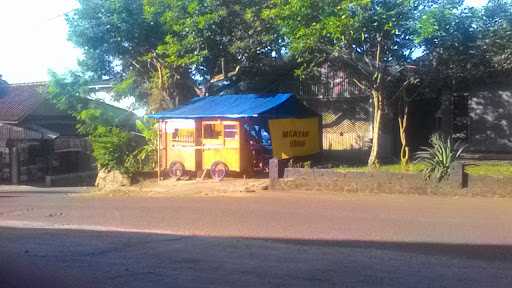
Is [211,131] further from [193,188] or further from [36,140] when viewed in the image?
[36,140]

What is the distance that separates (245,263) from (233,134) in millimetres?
11272

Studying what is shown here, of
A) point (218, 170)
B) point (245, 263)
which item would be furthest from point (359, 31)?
point (245, 263)

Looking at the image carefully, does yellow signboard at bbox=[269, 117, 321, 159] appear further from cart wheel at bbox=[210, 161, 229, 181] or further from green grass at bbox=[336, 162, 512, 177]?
green grass at bbox=[336, 162, 512, 177]

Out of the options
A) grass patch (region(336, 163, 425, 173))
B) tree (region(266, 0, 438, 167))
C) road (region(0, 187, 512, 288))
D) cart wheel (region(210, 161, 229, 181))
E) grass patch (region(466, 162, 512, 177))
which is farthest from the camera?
cart wheel (region(210, 161, 229, 181))

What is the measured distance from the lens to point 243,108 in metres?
19.6

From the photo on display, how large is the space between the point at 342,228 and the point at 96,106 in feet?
54.4

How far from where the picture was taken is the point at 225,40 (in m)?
22.2

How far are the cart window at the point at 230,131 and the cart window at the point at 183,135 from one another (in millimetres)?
1317

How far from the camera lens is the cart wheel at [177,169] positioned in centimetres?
2061

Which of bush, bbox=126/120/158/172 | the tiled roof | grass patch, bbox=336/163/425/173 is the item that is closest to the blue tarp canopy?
bush, bbox=126/120/158/172

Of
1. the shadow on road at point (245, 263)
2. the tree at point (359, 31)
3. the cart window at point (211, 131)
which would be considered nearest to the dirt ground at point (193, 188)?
the cart window at point (211, 131)

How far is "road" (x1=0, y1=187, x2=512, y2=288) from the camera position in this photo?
7707 mm

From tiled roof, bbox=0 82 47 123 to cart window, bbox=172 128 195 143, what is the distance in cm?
1176

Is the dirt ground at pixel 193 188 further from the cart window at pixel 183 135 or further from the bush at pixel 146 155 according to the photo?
the cart window at pixel 183 135
